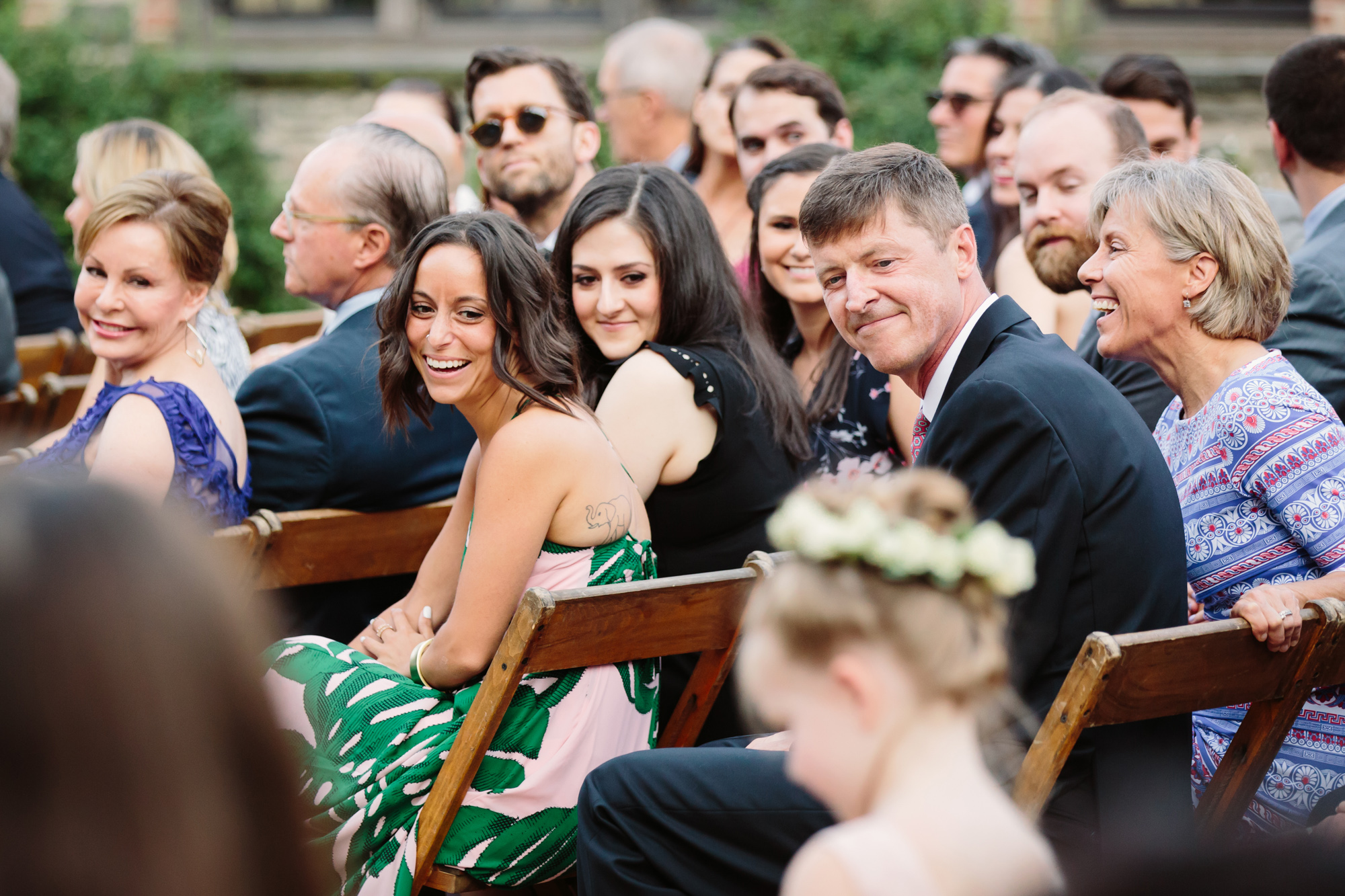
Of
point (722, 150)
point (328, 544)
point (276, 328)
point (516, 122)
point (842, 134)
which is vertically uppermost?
point (516, 122)

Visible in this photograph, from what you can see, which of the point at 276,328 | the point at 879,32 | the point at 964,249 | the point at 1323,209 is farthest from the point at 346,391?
the point at 879,32

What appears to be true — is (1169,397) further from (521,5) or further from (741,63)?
(521,5)

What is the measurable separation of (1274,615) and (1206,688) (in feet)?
0.59

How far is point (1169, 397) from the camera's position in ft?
11.3

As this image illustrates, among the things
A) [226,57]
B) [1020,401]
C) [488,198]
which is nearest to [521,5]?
[226,57]

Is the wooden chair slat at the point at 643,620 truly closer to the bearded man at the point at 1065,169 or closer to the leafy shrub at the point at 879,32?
the bearded man at the point at 1065,169

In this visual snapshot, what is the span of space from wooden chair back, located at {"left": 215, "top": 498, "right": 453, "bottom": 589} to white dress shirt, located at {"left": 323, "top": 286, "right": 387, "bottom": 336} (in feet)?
2.38

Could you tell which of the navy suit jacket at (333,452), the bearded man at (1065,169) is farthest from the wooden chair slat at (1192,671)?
the navy suit jacket at (333,452)

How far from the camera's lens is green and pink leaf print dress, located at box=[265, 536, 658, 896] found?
276 centimetres

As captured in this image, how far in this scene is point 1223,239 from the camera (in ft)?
8.95

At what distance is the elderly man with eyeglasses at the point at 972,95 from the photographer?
606 centimetres

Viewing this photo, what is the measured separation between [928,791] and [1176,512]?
1.21 m

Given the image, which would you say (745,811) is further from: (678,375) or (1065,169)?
(1065,169)

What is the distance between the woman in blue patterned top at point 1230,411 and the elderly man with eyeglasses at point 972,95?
127 inches
